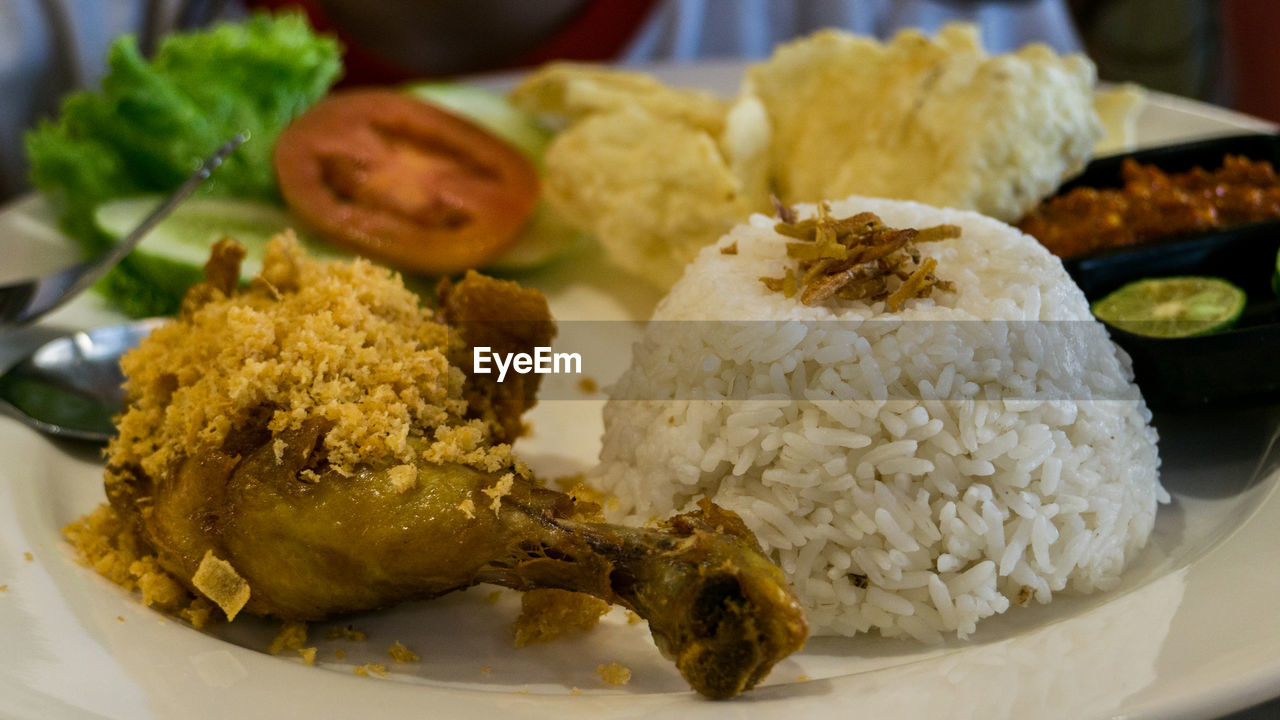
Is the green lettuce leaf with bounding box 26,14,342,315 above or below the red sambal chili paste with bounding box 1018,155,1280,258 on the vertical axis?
below

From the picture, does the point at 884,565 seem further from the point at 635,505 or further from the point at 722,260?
the point at 722,260

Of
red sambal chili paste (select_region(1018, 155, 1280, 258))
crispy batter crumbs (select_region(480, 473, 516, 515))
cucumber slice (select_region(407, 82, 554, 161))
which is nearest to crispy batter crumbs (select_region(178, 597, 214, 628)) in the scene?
crispy batter crumbs (select_region(480, 473, 516, 515))

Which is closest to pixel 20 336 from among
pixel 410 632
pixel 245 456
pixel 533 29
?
pixel 245 456

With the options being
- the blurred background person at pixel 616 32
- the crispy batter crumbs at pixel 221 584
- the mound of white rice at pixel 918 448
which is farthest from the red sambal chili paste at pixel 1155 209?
the blurred background person at pixel 616 32

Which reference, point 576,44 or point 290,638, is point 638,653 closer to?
point 290,638

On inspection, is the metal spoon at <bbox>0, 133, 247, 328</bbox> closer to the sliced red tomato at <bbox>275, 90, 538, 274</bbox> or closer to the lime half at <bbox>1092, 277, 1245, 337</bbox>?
the sliced red tomato at <bbox>275, 90, 538, 274</bbox>

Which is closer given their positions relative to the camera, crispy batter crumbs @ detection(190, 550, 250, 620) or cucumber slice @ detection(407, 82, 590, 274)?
crispy batter crumbs @ detection(190, 550, 250, 620)
